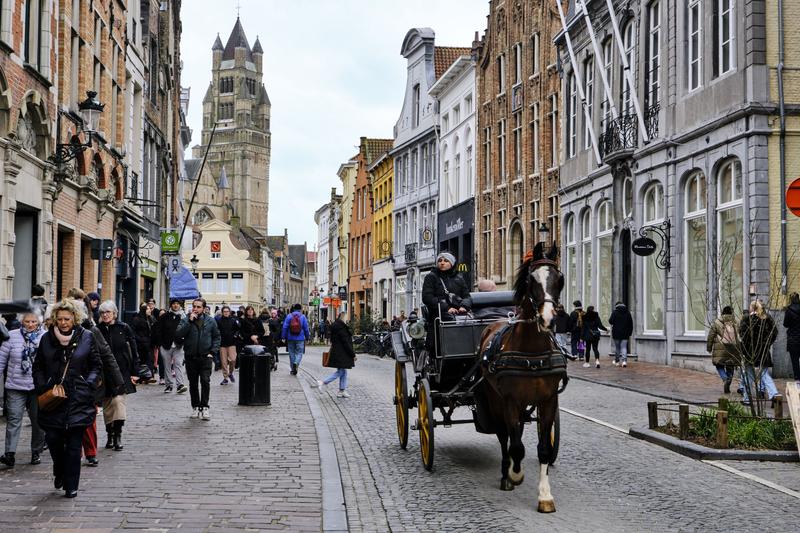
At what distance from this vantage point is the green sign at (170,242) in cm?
3794

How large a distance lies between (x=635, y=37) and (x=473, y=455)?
20.9m

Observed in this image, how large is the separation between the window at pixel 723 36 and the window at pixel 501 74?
20.3 metres

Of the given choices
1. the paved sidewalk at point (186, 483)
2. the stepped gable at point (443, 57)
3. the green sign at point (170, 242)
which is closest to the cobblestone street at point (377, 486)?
the paved sidewalk at point (186, 483)

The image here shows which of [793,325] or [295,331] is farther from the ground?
[793,325]

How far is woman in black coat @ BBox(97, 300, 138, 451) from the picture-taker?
1151cm

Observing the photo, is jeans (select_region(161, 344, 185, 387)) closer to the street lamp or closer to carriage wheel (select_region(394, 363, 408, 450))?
the street lamp

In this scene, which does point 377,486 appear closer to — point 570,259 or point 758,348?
point 758,348

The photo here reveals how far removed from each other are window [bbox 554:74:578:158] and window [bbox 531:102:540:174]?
3.54 metres

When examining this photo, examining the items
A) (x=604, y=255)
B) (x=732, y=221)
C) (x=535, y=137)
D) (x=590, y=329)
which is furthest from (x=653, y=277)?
(x=535, y=137)

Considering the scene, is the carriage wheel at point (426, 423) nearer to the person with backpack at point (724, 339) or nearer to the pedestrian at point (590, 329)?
the person with backpack at point (724, 339)

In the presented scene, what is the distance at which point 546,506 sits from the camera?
26.1 feet

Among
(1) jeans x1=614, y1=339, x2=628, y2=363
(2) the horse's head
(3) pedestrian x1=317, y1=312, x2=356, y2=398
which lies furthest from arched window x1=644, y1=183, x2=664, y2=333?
(2) the horse's head

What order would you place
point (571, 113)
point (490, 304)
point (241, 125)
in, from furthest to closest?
point (241, 125) < point (571, 113) < point (490, 304)

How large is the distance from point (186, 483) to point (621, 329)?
18557 millimetres
